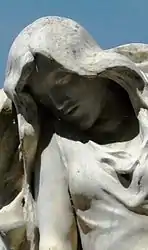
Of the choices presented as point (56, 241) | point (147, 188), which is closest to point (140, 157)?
point (147, 188)

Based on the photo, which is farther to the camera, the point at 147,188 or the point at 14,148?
the point at 14,148

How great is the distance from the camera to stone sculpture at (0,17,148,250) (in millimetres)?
5055

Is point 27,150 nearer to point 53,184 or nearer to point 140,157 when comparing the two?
point 53,184

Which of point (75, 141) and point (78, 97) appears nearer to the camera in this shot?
point (78, 97)

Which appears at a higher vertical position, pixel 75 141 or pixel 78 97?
pixel 78 97

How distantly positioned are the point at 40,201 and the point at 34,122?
0.30m

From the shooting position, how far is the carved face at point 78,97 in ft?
16.8

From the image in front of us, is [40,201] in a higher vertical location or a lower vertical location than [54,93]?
lower

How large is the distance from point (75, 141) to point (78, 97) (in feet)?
0.67

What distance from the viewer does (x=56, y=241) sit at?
5.19 m

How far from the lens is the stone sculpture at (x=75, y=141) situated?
5.05 metres

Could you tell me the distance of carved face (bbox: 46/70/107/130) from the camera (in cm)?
513

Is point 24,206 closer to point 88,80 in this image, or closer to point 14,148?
point 14,148

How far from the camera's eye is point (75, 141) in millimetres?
5266
